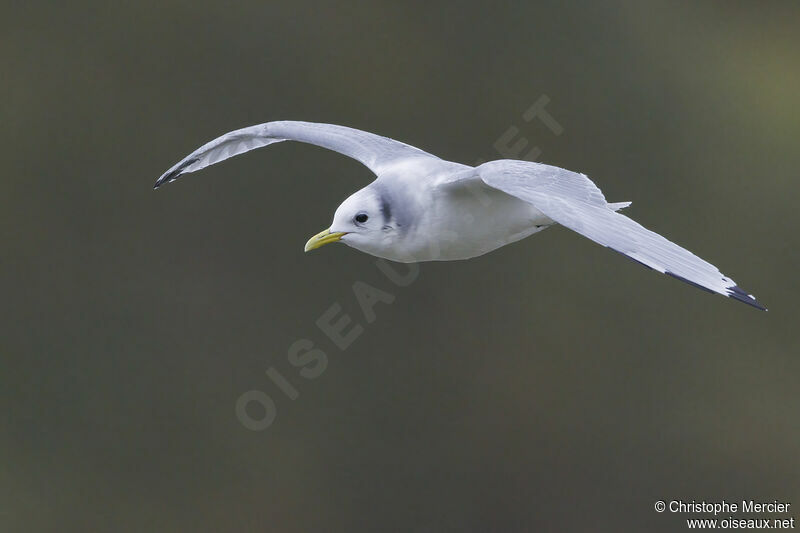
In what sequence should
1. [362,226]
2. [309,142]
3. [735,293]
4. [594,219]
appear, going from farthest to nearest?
[309,142] < [362,226] < [594,219] < [735,293]

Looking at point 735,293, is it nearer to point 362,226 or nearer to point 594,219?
point 594,219

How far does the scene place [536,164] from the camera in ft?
10.6

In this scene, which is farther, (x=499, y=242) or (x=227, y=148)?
(x=227, y=148)

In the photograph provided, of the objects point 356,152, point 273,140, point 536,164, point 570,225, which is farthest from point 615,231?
point 273,140

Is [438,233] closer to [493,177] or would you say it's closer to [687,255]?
[493,177]

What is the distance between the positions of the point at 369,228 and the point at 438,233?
0.19 m

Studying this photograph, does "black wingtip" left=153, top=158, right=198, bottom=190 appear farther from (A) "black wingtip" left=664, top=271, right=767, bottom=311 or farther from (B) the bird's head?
(A) "black wingtip" left=664, top=271, right=767, bottom=311

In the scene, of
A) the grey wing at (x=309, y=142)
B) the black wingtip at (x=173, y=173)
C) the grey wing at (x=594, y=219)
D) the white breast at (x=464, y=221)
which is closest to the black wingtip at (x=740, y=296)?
the grey wing at (x=594, y=219)

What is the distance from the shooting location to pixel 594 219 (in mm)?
2859

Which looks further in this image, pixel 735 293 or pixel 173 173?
pixel 173 173

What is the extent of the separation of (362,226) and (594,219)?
2.31 ft

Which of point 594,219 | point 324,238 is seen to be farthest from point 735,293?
point 324,238

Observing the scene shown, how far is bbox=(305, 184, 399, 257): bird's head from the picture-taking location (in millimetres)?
3277

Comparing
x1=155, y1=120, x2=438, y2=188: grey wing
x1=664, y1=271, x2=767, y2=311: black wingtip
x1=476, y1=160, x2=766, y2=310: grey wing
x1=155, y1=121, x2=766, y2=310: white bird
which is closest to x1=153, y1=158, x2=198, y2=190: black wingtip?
x1=155, y1=120, x2=438, y2=188: grey wing
